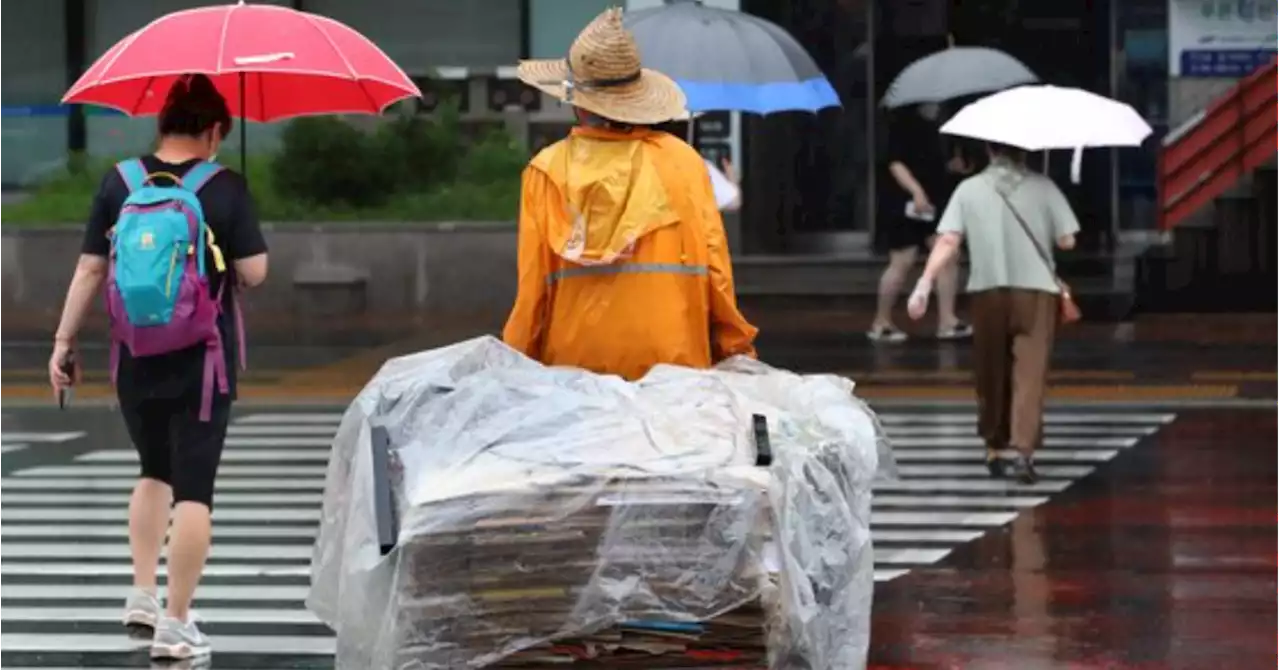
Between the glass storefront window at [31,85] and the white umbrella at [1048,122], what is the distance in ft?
48.2

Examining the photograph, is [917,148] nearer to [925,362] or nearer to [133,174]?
[925,362]

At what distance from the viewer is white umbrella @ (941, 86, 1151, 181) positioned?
1215 centimetres

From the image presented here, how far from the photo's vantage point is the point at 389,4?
25.0m

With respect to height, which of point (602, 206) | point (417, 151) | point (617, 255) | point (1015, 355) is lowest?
point (1015, 355)

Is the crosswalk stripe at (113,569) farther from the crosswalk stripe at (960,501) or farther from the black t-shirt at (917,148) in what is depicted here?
the black t-shirt at (917,148)

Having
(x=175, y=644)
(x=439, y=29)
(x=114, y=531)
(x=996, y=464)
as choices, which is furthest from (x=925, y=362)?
(x=175, y=644)

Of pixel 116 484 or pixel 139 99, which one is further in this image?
pixel 116 484

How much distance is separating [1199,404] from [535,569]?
1146 centimetres

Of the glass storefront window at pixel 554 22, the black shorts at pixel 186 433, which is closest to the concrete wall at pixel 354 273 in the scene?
the glass storefront window at pixel 554 22

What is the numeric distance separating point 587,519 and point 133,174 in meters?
3.39

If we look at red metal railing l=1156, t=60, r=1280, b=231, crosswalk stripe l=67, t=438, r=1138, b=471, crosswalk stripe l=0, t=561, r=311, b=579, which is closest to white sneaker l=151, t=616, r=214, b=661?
crosswalk stripe l=0, t=561, r=311, b=579

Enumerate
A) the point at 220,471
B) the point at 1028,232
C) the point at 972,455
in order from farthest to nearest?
the point at 972,455, the point at 220,471, the point at 1028,232

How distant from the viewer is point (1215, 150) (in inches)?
876

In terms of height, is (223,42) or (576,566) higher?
(223,42)
